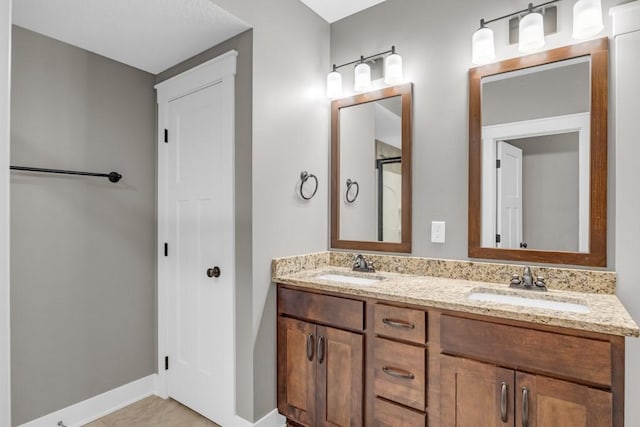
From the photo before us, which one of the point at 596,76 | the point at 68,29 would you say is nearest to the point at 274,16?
the point at 68,29

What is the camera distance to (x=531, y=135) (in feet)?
5.87

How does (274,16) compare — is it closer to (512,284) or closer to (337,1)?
(337,1)

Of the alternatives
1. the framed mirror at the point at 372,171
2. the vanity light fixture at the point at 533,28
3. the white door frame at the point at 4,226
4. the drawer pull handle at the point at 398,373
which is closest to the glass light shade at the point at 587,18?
the vanity light fixture at the point at 533,28

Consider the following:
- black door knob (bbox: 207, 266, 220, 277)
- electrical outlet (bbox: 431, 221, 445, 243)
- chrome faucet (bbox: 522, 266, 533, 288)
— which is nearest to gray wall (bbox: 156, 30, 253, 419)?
black door knob (bbox: 207, 266, 220, 277)

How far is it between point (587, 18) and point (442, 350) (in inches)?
62.3

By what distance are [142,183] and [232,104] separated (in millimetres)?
973

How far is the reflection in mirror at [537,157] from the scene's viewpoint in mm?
1662

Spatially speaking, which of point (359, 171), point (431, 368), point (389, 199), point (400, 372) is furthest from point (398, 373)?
point (359, 171)

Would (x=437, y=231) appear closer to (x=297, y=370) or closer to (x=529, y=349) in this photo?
(x=529, y=349)

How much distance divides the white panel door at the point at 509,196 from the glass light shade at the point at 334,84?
1.04m

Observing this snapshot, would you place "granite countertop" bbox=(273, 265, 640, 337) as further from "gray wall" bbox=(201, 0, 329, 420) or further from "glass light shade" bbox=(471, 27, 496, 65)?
"glass light shade" bbox=(471, 27, 496, 65)

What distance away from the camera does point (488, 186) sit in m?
1.88

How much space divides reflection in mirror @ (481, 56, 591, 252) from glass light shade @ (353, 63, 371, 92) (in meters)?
0.67

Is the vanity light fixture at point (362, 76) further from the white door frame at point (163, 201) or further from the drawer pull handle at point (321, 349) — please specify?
the drawer pull handle at point (321, 349)
